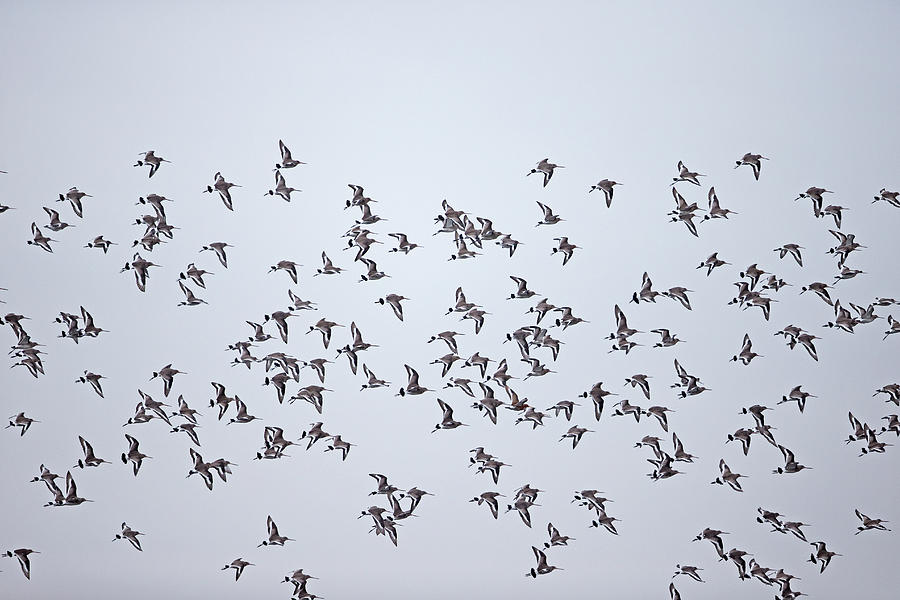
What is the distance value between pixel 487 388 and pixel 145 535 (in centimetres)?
1062

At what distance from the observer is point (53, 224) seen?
808 inches

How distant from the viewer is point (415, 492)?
21031mm

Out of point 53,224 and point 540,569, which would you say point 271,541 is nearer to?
point 540,569

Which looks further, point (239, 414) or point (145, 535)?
point (145, 535)

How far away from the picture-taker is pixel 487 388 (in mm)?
21094

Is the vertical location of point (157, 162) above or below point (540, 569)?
above

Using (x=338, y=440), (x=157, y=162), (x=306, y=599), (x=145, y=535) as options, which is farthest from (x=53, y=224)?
(x=145, y=535)

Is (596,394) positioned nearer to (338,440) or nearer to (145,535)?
(338,440)

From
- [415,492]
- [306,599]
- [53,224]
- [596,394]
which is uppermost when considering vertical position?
[53,224]

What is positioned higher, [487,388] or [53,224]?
Answer: [53,224]

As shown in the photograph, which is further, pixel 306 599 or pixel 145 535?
pixel 145 535

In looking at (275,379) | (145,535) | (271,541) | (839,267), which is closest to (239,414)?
(275,379)

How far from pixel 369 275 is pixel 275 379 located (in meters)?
2.44

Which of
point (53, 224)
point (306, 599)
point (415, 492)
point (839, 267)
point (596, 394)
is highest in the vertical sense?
point (53, 224)
